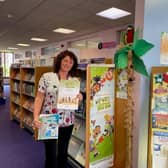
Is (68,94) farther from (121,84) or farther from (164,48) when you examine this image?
(164,48)

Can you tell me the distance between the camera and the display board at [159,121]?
6.16 feet

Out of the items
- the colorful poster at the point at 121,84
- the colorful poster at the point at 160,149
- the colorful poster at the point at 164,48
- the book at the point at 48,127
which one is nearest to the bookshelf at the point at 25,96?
the colorful poster at the point at 121,84

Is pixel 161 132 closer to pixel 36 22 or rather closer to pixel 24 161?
pixel 24 161

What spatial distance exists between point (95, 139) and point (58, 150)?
1.47 ft

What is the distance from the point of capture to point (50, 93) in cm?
198

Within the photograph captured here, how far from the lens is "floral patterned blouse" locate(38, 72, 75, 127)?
1.96 m

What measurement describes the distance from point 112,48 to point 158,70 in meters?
1.14

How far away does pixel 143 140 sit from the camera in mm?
2188

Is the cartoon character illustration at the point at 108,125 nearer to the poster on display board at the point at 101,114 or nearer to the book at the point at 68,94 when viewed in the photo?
the poster on display board at the point at 101,114

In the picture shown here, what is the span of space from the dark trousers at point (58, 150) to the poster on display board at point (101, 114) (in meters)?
0.29

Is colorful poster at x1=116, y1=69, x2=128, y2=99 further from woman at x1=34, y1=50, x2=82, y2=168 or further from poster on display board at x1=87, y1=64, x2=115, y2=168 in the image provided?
woman at x1=34, y1=50, x2=82, y2=168

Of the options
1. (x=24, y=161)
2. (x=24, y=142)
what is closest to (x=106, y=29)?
(x=24, y=142)

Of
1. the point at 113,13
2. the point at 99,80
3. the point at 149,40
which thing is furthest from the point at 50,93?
the point at 113,13

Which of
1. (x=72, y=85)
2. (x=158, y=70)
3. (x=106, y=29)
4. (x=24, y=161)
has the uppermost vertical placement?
(x=106, y=29)
